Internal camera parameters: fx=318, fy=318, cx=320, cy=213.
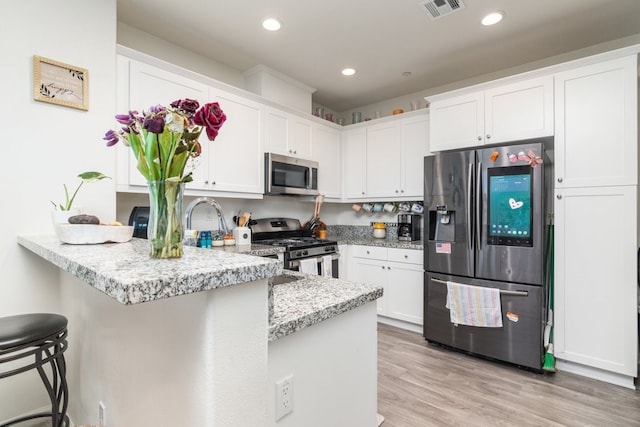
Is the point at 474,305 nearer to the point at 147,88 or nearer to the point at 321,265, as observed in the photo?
the point at 321,265

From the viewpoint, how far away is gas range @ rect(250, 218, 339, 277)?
3043 millimetres

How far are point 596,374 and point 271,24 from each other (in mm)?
3597

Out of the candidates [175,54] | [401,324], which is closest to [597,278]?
[401,324]

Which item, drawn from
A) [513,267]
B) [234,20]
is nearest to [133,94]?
[234,20]

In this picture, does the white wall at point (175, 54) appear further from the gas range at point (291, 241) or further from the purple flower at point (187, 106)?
the purple flower at point (187, 106)

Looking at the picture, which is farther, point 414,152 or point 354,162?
point 354,162

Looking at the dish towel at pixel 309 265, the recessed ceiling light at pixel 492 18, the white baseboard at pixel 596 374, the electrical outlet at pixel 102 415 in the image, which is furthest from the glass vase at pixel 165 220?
the white baseboard at pixel 596 374

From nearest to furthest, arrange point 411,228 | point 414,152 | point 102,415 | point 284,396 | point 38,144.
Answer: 1. point 284,396
2. point 102,415
3. point 38,144
4. point 414,152
5. point 411,228

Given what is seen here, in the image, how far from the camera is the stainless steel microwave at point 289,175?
3.18 metres

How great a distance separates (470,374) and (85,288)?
2.56 metres

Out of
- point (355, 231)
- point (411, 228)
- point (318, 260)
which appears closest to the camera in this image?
point (318, 260)

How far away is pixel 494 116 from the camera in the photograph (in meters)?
2.75

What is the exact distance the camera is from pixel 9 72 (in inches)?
67.4

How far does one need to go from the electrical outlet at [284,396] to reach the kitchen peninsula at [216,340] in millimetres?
18
